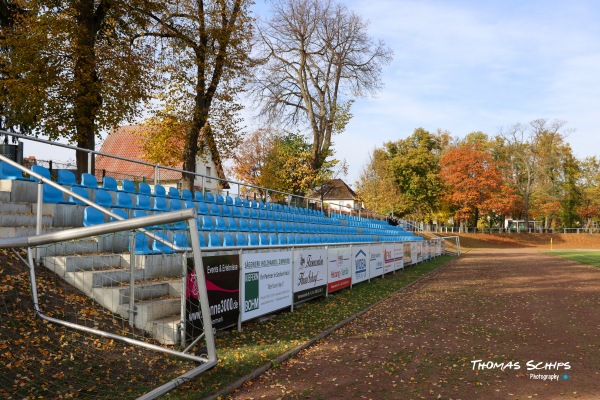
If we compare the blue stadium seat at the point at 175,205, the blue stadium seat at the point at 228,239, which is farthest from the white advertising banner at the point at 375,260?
the blue stadium seat at the point at 175,205

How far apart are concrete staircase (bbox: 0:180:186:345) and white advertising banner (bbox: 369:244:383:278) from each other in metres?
10.4

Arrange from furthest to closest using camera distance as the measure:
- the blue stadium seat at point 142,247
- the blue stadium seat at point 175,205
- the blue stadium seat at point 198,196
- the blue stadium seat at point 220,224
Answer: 1. the blue stadium seat at point 198,196
2. the blue stadium seat at point 220,224
3. the blue stadium seat at point 175,205
4. the blue stadium seat at point 142,247

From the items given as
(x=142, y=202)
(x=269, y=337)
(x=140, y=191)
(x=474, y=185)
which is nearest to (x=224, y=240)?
(x=142, y=202)

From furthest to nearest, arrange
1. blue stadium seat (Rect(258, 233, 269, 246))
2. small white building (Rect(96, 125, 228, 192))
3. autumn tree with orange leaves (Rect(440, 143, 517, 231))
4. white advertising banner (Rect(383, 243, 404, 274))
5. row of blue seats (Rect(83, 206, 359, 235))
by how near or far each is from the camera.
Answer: autumn tree with orange leaves (Rect(440, 143, 517, 231)), white advertising banner (Rect(383, 243, 404, 274)), small white building (Rect(96, 125, 228, 192)), blue stadium seat (Rect(258, 233, 269, 246)), row of blue seats (Rect(83, 206, 359, 235))

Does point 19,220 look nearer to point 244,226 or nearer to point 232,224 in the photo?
point 232,224

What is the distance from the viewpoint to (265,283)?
30.5ft

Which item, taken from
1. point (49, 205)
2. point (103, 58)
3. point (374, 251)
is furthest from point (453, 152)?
point (49, 205)

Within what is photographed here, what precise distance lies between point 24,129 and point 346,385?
21214mm

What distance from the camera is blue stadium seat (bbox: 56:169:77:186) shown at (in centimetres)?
942

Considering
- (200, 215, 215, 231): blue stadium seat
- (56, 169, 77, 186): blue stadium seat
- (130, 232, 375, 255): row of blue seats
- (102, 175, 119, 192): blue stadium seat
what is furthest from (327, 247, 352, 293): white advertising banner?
(56, 169, 77, 186): blue stadium seat

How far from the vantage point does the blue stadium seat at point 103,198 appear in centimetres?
980

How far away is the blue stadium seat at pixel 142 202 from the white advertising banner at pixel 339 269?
Answer: 4713 millimetres

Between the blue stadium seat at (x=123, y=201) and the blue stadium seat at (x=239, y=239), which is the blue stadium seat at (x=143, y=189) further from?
the blue stadium seat at (x=239, y=239)

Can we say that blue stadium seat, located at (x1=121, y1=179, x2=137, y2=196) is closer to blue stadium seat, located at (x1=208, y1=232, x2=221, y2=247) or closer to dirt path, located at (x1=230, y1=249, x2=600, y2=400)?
blue stadium seat, located at (x1=208, y1=232, x2=221, y2=247)
